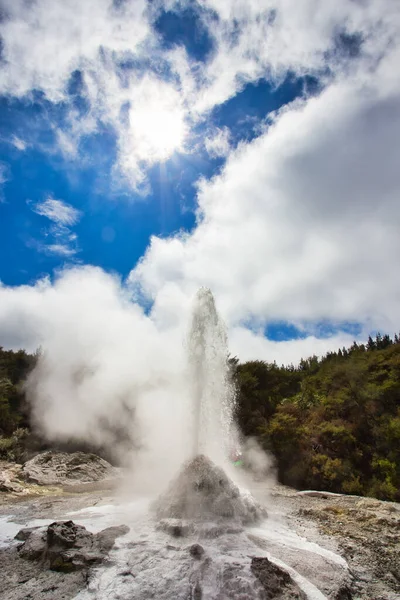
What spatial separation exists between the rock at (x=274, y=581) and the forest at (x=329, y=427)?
10717 mm

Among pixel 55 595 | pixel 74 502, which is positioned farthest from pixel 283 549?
pixel 74 502

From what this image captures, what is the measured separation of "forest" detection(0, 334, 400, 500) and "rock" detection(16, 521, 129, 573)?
12.4 m

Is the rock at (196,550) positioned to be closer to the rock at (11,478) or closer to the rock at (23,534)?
the rock at (23,534)

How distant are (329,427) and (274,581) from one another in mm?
13538

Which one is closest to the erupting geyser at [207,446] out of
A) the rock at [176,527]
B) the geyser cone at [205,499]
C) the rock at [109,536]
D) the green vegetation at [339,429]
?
the geyser cone at [205,499]

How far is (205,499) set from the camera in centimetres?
957

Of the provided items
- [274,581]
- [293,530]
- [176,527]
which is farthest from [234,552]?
[293,530]

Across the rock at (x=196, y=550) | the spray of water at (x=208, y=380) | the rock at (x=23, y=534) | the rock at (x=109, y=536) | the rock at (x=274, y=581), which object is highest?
the spray of water at (x=208, y=380)

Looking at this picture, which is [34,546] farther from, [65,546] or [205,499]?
[205,499]

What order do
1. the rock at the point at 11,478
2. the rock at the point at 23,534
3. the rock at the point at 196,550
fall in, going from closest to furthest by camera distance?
the rock at the point at 196,550 → the rock at the point at 23,534 → the rock at the point at 11,478

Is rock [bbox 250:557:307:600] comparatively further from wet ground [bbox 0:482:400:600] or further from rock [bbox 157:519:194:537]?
rock [bbox 157:519:194:537]

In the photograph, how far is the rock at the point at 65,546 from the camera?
21.1 feet

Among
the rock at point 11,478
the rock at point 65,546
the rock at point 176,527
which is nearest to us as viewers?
the rock at point 65,546

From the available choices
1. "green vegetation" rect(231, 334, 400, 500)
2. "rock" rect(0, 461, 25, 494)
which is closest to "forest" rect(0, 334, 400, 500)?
"green vegetation" rect(231, 334, 400, 500)
